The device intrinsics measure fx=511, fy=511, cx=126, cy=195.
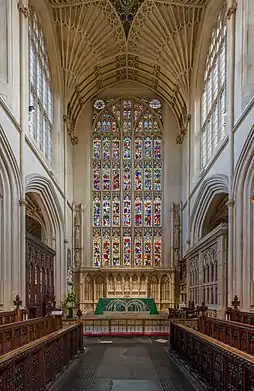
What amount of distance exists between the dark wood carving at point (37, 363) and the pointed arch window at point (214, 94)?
1023 cm

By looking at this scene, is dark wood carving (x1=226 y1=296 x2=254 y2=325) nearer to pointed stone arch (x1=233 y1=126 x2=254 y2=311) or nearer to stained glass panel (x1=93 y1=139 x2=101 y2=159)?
pointed stone arch (x1=233 y1=126 x2=254 y2=311)

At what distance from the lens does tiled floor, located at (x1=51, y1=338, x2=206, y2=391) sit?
7.36m

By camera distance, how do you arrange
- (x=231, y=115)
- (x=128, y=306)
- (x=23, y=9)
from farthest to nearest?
1. (x=128, y=306)
2. (x=23, y=9)
3. (x=231, y=115)

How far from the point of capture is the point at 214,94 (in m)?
19.3

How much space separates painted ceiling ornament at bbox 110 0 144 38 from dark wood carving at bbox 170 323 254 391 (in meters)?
14.5

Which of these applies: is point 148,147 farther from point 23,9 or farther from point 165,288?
point 23,9

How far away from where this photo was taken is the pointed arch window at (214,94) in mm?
17844

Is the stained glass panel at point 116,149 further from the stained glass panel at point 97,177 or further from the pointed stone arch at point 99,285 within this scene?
the pointed stone arch at point 99,285

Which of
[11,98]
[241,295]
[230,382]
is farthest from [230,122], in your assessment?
[230,382]

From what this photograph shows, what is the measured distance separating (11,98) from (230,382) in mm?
10690

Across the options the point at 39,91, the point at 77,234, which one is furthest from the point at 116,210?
the point at 39,91

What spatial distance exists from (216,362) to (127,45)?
723 inches

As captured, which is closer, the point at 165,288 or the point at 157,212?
the point at 165,288

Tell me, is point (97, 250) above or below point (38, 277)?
above
